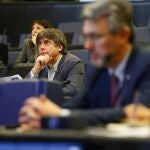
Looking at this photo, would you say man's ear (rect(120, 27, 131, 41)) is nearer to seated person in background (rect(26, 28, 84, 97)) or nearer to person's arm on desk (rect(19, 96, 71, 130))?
person's arm on desk (rect(19, 96, 71, 130))

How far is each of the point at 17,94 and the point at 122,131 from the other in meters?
1.56

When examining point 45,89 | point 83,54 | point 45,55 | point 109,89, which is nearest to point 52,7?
point 83,54

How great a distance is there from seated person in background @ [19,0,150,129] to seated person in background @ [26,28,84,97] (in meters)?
2.07

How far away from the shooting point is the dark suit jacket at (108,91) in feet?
7.29

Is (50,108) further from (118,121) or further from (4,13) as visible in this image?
(4,13)

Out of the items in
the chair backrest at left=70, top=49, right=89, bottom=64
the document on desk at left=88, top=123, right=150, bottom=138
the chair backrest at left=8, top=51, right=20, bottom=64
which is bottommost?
the chair backrest at left=8, top=51, right=20, bottom=64

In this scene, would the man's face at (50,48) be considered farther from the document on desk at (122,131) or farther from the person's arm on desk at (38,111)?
the document on desk at (122,131)

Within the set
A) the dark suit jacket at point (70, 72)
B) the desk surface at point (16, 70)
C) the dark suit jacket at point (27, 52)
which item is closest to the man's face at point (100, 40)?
the dark suit jacket at point (70, 72)

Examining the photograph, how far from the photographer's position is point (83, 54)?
638 cm

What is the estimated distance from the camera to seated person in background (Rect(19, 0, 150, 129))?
221 cm

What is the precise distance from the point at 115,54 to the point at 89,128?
1.77 feet

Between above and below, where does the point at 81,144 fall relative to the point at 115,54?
below

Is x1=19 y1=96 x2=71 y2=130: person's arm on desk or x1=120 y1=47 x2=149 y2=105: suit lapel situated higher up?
x1=120 y1=47 x2=149 y2=105: suit lapel

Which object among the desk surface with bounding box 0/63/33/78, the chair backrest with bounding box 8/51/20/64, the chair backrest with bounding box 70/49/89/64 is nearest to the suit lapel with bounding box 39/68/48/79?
the desk surface with bounding box 0/63/33/78
